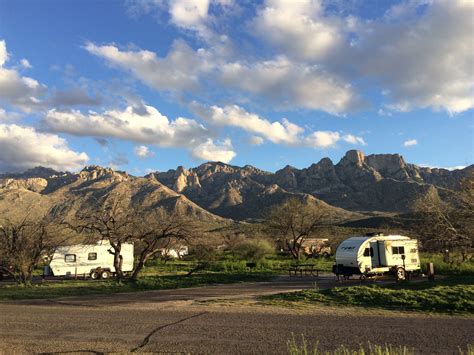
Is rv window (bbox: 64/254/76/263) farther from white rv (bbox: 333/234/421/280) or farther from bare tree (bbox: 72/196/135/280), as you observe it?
white rv (bbox: 333/234/421/280)

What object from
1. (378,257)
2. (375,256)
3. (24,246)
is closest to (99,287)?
(24,246)

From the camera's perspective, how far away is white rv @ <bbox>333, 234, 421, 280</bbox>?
2352 centimetres

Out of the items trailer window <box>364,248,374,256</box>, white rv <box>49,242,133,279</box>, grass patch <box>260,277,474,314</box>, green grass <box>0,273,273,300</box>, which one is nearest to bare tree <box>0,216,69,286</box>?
green grass <box>0,273,273,300</box>

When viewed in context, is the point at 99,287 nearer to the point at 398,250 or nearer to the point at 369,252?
the point at 369,252

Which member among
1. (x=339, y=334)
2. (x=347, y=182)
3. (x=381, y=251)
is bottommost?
(x=339, y=334)

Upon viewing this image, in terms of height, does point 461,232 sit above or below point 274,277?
above

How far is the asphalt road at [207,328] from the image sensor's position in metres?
8.83

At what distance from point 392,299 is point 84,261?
24.1 m

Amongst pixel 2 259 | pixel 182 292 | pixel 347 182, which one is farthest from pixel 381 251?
pixel 347 182

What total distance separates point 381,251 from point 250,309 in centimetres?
1319

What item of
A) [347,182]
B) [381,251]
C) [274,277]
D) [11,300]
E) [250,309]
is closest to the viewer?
[250,309]

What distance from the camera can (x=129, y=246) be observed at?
107ft

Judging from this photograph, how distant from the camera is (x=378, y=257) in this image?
24.1 m

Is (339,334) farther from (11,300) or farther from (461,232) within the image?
(11,300)
